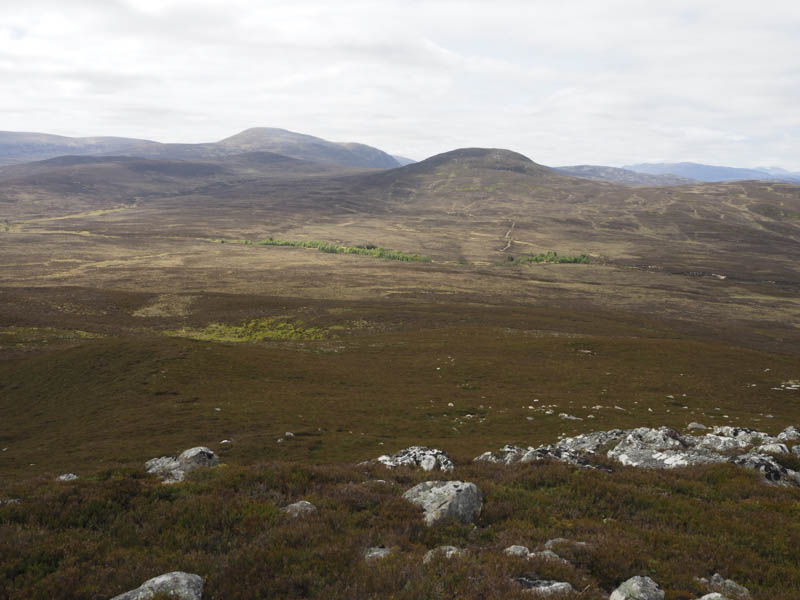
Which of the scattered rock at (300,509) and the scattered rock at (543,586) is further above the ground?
the scattered rock at (543,586)

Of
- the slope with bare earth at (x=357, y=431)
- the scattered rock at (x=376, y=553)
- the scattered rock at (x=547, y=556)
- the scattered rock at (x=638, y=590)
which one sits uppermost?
the scattered rock at (x=638, y=590)

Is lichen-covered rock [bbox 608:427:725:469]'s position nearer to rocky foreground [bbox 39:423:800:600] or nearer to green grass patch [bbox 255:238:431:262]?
rocky foreground [bbox 39:423:800:600]

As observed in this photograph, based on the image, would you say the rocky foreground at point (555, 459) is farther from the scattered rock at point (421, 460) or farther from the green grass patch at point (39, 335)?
the green grass patch at point (39, 335)

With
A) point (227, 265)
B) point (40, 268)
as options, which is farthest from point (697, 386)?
point (40, 268)

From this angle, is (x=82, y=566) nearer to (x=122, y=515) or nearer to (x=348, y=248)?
(x=122, y=515)

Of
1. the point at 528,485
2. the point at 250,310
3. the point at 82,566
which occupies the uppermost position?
the point at 82,566

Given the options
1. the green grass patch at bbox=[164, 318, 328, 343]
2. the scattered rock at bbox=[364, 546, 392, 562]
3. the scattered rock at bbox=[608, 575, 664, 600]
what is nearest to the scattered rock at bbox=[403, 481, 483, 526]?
the scattered rock at bbox=[364, 546, 392, 562]

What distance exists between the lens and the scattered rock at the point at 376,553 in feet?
30.3

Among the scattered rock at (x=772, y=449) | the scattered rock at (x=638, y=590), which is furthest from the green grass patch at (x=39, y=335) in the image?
the scattered rock at (x=772, y=449)

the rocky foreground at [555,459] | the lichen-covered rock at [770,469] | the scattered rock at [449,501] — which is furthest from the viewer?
the lichen-covered rock at [770,469]

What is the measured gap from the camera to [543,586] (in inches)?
327

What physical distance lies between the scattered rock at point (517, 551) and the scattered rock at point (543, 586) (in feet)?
2.81

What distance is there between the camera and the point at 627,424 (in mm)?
30719

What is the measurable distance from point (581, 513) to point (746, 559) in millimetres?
3560
